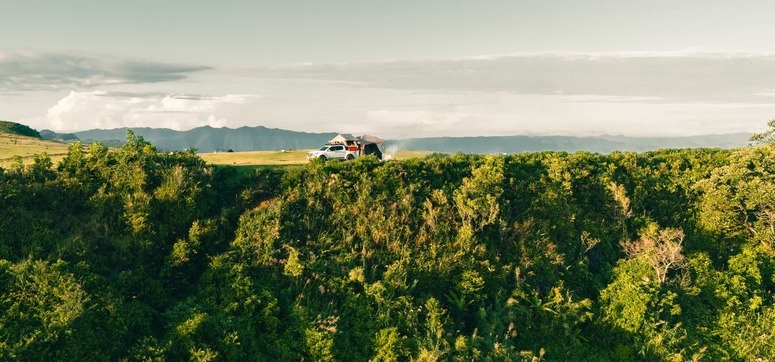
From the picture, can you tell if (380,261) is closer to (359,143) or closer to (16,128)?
(359,143)

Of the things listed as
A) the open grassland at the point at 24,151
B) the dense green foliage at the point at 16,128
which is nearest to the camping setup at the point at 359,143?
the open grassland at the point at 24,151

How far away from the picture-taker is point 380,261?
28.2m

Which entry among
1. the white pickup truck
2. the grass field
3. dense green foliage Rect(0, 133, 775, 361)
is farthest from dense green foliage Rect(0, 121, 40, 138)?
the white pickup truck

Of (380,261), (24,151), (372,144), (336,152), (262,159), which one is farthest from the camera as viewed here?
(372,144)

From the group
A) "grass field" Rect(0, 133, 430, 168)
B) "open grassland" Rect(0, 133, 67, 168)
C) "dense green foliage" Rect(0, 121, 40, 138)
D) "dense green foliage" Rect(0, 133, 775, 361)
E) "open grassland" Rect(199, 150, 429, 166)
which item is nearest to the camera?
"dense green foliage" Rect(0, 133, 775, 361)

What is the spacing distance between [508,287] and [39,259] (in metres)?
25.7

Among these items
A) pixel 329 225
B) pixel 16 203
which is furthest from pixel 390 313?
pixel 16 203

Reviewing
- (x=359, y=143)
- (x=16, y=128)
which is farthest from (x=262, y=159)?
(x=16, y=128)

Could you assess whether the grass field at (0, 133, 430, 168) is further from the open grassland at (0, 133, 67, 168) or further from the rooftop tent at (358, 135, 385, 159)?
the rooftop tent at (358, 135, 385, 159)

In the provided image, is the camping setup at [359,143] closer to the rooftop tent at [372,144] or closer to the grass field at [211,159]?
the rooftop tent at [372,144]

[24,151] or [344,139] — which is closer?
[24,151]

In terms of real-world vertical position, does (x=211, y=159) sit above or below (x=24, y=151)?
below

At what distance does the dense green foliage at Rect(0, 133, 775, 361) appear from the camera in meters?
22.2

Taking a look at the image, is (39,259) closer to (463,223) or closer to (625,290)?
(463,223)
